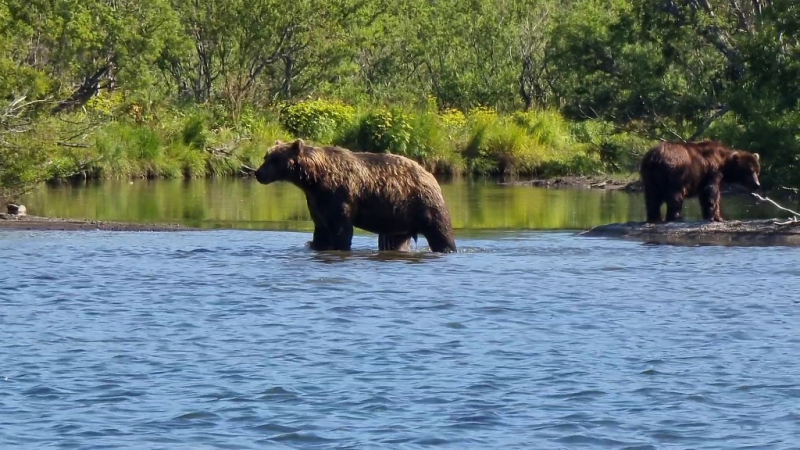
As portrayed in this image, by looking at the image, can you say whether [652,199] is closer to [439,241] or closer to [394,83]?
[439,241]

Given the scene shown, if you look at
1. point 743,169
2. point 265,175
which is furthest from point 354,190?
point 743,169

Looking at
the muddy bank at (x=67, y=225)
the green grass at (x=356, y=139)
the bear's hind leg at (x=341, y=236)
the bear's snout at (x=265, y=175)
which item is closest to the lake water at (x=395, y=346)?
the bear's hind leg at (x=341, y=236)

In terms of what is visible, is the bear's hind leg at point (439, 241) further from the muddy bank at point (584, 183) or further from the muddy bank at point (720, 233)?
the muddy bank at point (584, 183)

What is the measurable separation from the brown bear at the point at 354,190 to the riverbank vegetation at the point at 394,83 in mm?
6505

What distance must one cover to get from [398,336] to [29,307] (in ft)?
12.1

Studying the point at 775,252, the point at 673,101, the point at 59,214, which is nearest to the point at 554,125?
the point at 673,101

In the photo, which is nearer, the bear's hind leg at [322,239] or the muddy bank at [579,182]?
the bear's hind leg at [322,239]

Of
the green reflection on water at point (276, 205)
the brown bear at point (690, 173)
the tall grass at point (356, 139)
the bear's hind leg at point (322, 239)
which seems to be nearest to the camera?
the bear's hind leg at point (322, 239)

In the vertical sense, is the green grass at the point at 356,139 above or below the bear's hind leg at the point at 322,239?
above

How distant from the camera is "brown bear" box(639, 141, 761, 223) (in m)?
20.2

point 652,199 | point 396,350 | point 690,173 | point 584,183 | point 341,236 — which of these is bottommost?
point 396,350

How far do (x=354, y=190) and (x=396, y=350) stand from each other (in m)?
6.31

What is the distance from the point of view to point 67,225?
71.1 ft

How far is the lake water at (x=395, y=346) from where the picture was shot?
8.88 m
